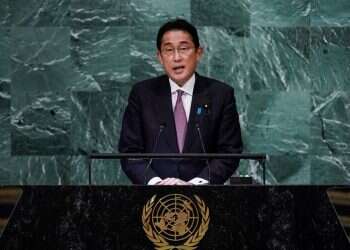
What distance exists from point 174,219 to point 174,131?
0.90m

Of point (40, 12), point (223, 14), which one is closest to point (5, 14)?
point (40, 12)

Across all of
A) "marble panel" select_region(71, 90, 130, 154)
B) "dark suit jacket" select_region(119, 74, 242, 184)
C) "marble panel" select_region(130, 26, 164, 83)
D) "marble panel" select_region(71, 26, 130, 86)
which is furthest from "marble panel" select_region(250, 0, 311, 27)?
"dark suit jacket" select_region(119, 74, 242, 184)

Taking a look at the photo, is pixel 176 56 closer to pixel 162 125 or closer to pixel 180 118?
pixel 180 118

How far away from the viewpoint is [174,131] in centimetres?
437

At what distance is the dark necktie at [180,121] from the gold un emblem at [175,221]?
0.83 m

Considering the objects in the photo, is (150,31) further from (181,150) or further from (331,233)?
(331,233)

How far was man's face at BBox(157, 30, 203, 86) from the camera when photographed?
4438mm

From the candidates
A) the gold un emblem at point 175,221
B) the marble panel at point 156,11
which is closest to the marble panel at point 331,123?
the marble panel at point 156,11

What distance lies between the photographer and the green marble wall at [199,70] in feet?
21.7

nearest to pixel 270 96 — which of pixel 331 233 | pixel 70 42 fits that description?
pixel 70 42

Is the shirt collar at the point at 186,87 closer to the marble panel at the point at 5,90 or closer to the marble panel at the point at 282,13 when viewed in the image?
the marble panel at the point at 282,13

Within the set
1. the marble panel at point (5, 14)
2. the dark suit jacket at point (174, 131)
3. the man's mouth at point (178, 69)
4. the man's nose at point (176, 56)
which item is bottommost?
the dark suit jacket at point (174, 131)

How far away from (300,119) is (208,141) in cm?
244

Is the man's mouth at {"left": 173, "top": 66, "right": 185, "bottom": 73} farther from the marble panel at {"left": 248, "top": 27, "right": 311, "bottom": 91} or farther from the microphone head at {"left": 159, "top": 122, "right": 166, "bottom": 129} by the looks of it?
the marble panel at {"left": 248, "top": 27, "right": 311, "bottom": 91}
